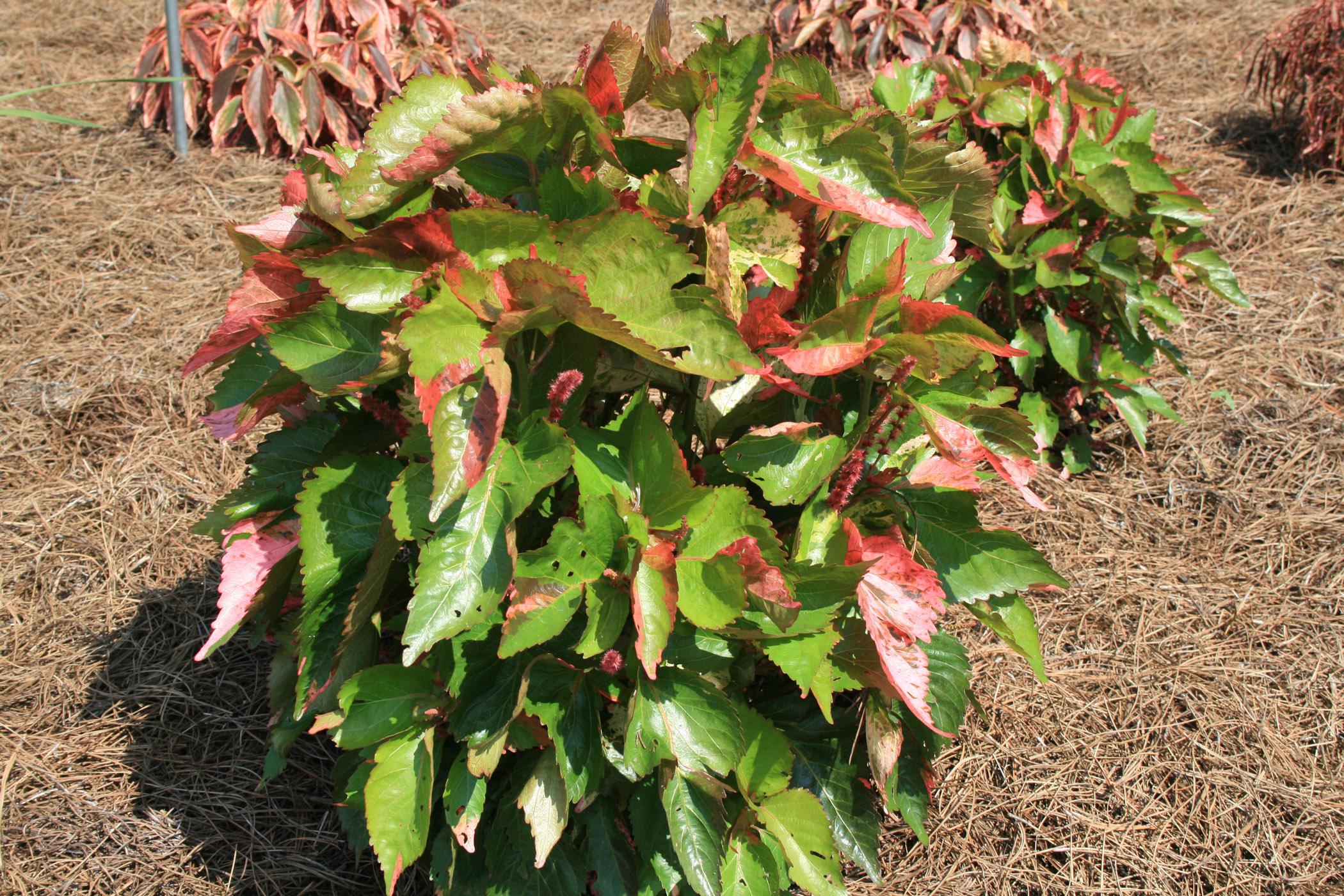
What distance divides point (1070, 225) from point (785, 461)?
174 cm

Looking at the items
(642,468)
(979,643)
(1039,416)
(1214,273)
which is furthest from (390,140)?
(1214,273)

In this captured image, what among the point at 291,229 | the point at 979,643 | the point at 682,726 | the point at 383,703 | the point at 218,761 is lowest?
the point at 218,761

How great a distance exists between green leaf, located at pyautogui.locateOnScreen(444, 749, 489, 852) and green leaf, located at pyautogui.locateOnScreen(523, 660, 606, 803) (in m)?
0.12

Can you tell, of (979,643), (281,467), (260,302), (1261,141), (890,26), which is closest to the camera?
(260,302)

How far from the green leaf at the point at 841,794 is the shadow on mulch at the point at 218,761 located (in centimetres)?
80

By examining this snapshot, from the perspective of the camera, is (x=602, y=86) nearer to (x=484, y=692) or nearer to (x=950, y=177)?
(x=950, y=177)

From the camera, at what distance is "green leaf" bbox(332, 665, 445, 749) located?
4.09 feet

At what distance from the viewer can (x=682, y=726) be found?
1.19 m

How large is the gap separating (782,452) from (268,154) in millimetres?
3575

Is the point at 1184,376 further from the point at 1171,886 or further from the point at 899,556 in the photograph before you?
the point at 899,556

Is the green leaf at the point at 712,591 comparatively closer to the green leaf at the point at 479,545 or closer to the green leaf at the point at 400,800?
the green leaf at the point at 479,545

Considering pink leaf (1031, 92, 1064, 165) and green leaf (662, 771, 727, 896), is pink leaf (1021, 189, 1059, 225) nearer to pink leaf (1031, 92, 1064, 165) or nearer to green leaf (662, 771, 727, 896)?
pink leaf (1031, 92, 1064, 165)

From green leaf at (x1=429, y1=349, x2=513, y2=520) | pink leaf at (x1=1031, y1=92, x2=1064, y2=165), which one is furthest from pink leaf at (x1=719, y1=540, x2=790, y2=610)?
pink leaf at (x1=1031, y1=92, x2=1064, y2=165)

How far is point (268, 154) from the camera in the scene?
3990 millimetres
